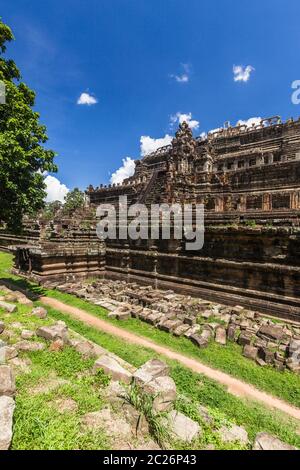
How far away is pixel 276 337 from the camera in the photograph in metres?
6.46

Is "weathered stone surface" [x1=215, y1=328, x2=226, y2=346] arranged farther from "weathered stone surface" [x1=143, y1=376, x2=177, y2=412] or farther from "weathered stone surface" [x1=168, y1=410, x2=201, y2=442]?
"weathered stone surface" [x1=168, y1=410, x2=201, y2=442]

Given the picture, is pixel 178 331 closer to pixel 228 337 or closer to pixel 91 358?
pixel 228 337

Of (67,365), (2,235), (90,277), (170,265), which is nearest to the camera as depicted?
(67,365)

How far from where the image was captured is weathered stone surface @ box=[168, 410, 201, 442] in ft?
10.3

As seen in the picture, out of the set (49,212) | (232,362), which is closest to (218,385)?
(232,362)

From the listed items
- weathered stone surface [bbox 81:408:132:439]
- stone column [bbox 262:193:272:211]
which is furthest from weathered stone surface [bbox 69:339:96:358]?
stone column [bbox 262:193:272:211]

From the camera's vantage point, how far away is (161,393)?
143 inches

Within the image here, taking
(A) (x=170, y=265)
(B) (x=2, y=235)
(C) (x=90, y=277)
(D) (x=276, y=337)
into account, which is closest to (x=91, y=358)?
(D) (x=276, y=337)

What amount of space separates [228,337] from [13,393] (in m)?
5.42

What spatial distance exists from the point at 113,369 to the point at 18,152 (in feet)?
24.4

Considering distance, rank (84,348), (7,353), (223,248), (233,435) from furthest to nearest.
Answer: (223,248) → (84,348) → (7,353) → (233,435)

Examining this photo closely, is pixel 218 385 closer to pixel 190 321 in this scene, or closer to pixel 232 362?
pixel 232 362

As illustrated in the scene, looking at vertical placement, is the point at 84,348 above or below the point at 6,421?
below

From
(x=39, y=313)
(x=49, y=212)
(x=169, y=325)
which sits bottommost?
(x=169, y=325)
